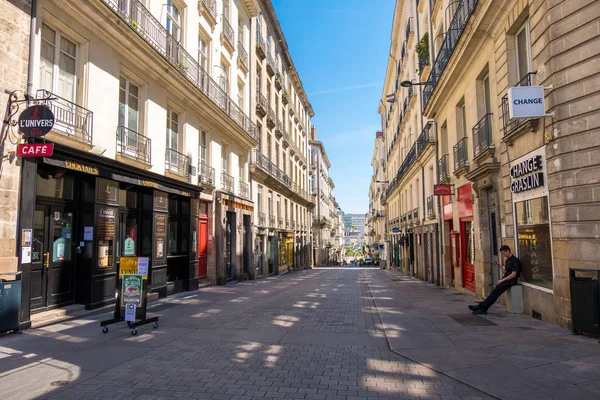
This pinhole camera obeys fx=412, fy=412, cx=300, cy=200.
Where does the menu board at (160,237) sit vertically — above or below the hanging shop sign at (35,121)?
below

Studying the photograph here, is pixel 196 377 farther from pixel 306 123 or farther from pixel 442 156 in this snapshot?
pixel 306 123

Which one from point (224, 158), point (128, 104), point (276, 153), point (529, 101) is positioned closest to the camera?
point (529, 101)

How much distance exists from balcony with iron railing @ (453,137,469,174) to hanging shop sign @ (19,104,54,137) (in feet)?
37.5

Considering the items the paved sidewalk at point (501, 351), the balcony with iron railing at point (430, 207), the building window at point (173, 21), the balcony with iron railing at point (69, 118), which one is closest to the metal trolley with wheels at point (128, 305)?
the balcony with iron railing at point (69, 118)

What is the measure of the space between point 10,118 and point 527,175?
10.1 meters

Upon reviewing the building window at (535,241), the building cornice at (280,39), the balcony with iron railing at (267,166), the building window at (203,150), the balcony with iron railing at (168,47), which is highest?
the building cornice at (280,39)

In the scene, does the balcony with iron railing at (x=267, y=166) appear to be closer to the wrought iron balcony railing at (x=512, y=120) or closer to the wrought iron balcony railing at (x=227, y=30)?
the wrought iron balcony railing at (x=227, y=30)

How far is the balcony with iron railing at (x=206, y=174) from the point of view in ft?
52.8

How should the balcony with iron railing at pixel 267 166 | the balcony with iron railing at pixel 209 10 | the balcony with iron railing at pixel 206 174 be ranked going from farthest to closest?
1. the balcony with iron railing at pixel 267 166
2. the balcony with iron railing at pixel 209 10
3. the balcony with iron railing at pixel 206 174

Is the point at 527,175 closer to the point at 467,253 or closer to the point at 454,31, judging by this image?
the point at 467,253

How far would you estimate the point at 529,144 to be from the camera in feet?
28.0

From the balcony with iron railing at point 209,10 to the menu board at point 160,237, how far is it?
8712 millimetres

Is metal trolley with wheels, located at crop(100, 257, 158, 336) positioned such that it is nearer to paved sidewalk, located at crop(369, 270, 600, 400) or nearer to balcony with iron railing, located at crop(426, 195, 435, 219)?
paved sidewalk, located at crop(369, 270, 600, 400)

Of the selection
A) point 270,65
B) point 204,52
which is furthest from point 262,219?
point 204,52
